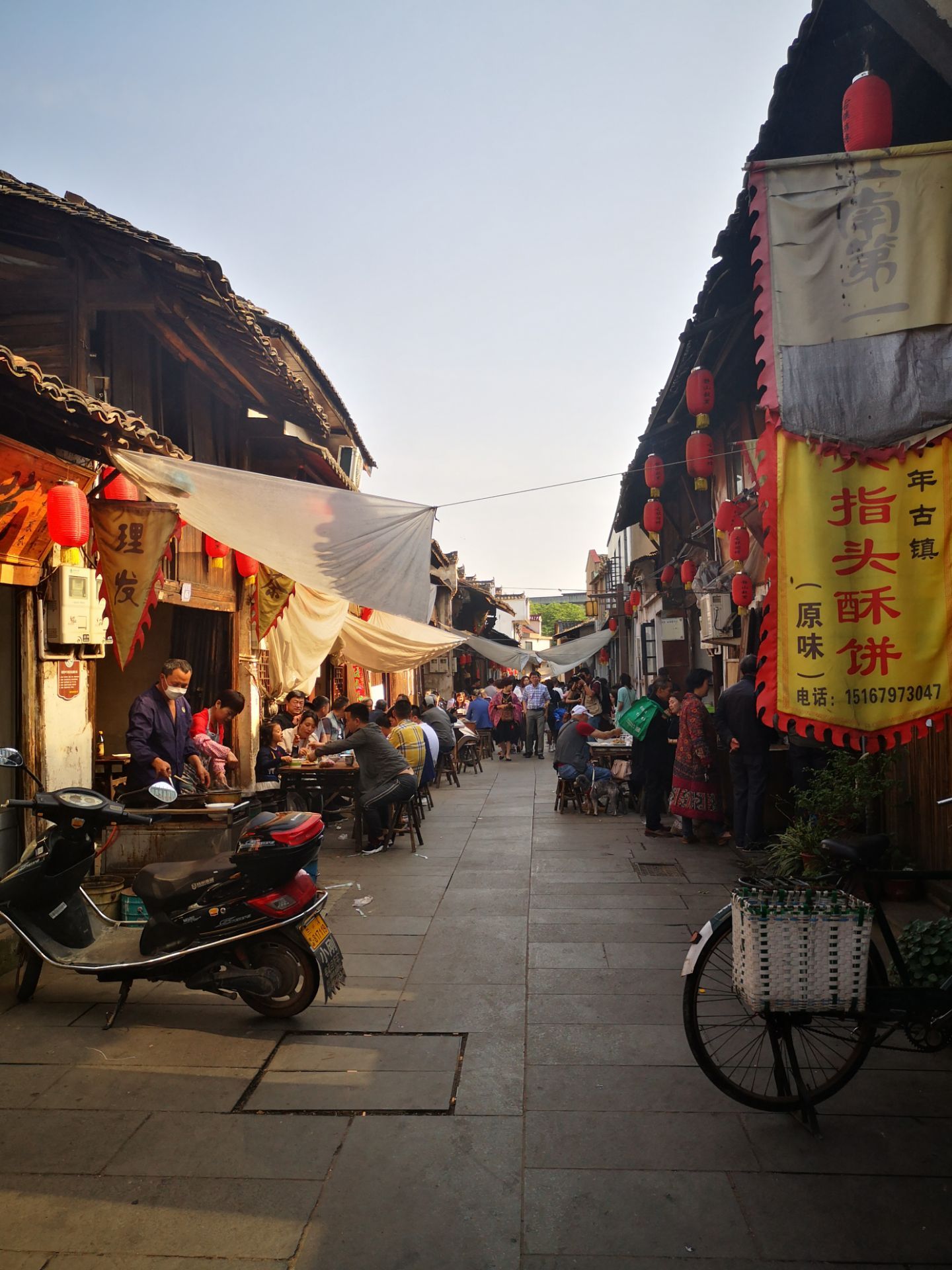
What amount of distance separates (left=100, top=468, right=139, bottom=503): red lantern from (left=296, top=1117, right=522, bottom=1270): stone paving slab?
4859 mm

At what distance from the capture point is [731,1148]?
3576 mm

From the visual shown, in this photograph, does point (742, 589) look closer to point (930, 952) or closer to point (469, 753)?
point (930, 952)

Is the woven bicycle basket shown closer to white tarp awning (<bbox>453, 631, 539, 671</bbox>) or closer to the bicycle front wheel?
the bicycle front wheel

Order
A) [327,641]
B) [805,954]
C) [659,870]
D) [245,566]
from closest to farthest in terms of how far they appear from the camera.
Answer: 1. [805,954]
2. [659,870]
3. [245,566]
4. [327,641]

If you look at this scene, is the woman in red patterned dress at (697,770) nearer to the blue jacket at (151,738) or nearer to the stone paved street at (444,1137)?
the stone paved street at (444,1137)

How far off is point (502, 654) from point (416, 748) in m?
16.3

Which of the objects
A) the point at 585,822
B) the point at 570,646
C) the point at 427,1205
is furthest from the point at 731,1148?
the point at 570,646

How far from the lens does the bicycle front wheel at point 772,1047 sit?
372 centimetres

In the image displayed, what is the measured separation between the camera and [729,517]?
32.2 feet

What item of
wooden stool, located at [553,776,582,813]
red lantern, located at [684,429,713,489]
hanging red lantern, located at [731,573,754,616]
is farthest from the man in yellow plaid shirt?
red lantern, located at [684,429,713,489]

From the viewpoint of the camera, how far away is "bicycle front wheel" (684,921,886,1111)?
372 cm

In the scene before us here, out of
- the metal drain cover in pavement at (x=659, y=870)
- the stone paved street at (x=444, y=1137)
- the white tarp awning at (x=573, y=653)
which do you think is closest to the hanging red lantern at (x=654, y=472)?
the metal drain cover in pavement at (x=659, y=870)

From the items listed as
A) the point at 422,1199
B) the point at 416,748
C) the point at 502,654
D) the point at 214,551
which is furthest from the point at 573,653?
the point at 422,1199

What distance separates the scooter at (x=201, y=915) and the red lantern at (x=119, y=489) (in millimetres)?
2482
